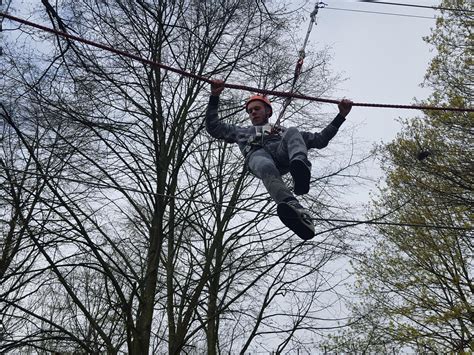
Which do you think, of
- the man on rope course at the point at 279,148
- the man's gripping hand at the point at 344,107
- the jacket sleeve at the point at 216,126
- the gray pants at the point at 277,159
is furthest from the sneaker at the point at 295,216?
the jacket sleeve at the point at 216,126

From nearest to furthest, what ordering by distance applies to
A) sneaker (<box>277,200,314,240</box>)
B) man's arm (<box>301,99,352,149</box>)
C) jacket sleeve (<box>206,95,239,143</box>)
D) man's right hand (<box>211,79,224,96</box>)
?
1. sneaker (<box>277,200,314,240</box>)
2. man's right hand (<box>211,79,224,96</box>)
3. man's arm (<box>301,99,352,149</box>)
4. jacket sleeve (<box>206,95,239,143</box>)

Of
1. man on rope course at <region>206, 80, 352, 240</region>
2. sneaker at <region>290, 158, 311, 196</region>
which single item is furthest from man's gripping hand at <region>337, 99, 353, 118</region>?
sneaker at <region>290, 158, 311, 196</region>

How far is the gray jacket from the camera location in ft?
13.2

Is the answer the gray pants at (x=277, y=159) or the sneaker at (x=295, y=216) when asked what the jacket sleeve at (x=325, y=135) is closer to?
the gray pants at (x=277, y=159)

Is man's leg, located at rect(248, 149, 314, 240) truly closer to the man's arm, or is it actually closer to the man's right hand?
the man's arm

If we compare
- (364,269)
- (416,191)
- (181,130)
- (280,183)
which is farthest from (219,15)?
(364,269)

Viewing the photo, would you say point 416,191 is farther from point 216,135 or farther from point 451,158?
point 216,135

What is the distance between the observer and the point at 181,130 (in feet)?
20.7

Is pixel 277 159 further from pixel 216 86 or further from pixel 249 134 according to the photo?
pixel 216 86

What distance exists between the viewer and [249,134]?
419 centimetres

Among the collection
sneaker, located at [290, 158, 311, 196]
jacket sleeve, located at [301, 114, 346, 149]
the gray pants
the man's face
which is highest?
the man's face

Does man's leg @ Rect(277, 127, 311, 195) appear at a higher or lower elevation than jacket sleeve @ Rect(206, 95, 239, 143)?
lower

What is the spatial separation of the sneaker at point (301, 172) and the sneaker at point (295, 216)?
Answer: 0.62ft

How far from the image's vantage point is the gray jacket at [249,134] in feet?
13.2
